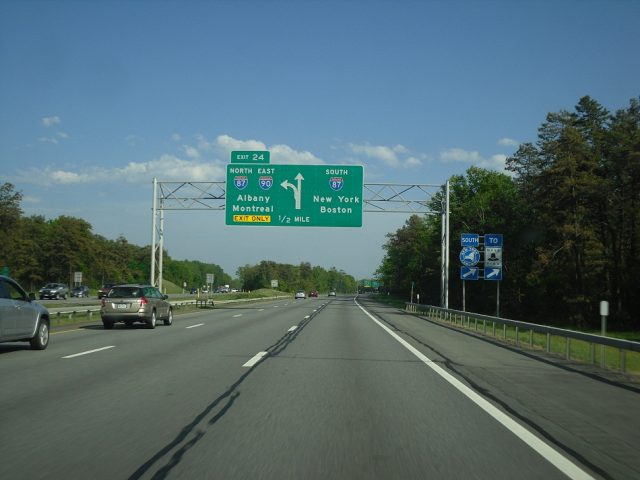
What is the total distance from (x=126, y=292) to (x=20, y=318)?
9.23 meters

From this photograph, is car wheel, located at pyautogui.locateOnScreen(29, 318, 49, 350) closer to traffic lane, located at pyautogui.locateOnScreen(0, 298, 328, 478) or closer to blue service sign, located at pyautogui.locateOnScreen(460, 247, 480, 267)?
traffic lane, located at pyautogui.locateOnScreen(0, 298, 328, 478)

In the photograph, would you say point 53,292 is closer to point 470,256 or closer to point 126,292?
point 126,292

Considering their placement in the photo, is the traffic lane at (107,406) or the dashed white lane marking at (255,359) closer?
the traffic lane at (107,406)

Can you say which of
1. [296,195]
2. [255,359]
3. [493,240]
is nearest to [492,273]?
[493,240]

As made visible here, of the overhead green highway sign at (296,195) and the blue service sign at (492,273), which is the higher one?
the overhead green highway sign at (296,195)

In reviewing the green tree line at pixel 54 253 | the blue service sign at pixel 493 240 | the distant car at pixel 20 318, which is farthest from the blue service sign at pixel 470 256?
the green tree line at pixel 54 253

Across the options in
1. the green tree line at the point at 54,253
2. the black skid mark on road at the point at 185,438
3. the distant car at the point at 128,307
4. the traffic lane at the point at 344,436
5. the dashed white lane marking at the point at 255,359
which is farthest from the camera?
the green tree line at the point at 54,253

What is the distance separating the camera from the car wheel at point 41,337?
1464 cm

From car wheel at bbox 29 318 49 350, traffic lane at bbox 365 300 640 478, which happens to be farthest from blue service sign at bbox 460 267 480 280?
car wheel at bbox 29 318 49 350

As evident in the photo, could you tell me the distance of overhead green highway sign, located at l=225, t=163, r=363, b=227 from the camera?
3538 cm

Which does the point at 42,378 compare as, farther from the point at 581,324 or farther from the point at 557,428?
the point at 581,324

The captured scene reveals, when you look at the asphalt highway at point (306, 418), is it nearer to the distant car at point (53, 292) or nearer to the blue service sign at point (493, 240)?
the blue service sign at point (493, 240)

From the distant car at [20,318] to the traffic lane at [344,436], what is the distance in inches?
233

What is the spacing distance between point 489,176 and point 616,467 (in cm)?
7478
